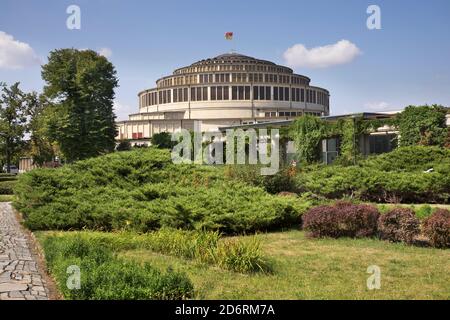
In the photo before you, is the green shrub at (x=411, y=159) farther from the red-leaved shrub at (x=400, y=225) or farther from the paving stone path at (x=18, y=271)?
the paving stone path at (x=18, y=271)

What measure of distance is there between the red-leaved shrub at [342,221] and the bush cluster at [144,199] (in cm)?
125

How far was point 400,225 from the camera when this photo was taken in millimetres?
10969

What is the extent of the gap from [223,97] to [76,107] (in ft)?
143

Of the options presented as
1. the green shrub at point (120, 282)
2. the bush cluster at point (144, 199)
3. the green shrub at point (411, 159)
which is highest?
the green shrub at point (411, 159)

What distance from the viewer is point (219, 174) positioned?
17.0 m

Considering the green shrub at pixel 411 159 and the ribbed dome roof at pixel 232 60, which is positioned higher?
the ribbed dome roof at pixel 232 60

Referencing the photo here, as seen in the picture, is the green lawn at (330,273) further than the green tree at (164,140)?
No

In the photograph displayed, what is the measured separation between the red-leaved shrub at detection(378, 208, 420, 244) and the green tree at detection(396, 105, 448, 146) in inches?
814

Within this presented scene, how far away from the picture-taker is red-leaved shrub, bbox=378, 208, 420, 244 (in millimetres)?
10852

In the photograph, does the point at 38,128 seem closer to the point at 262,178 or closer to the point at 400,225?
the point at 262,178

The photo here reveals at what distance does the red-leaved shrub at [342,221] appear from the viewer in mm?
11656

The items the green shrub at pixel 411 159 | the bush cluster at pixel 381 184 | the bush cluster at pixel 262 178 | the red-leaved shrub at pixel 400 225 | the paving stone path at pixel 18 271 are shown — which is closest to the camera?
the paving stone path at pixel 18 271

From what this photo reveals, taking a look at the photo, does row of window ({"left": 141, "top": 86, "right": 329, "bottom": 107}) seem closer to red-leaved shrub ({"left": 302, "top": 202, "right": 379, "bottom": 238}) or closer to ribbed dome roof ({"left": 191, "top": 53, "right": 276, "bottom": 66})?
ribbed dome roof ({"left": 191, "top": 53, "right": 276, "bottom": 66})

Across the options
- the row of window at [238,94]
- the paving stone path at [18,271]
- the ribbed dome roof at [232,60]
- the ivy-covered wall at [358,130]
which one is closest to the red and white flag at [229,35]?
the ribbed dome roof at [232,60]
